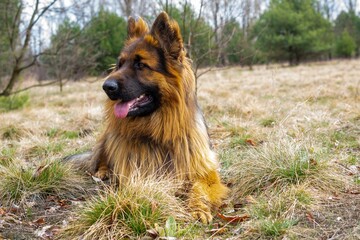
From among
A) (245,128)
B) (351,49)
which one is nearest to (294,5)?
(351,49)

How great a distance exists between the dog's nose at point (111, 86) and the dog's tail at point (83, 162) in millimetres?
1350

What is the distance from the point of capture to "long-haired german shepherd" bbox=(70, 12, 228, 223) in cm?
364

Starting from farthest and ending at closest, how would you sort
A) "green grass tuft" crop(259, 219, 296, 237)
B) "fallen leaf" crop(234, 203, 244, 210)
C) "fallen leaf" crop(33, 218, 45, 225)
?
1. "fallen leaf" crop(234, 203, 244, 210)
2. "fallen leaf" crop(33, 218, 45, 225)
3. "green grass tuft" crop(259, 219, 296, 237)

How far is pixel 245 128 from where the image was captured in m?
6.72

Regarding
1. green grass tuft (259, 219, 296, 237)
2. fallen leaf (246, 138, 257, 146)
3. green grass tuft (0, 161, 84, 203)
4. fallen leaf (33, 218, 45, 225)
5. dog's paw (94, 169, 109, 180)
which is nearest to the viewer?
green grass tuft (259, 219, 296, 237)

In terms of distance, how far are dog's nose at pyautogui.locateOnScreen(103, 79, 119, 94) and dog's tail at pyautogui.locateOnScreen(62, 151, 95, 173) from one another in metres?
1.35

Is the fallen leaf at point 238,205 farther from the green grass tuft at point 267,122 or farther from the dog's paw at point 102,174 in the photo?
the green grass tuft at point 267,122

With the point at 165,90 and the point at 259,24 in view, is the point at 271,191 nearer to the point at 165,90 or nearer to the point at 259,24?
the point at 165,90

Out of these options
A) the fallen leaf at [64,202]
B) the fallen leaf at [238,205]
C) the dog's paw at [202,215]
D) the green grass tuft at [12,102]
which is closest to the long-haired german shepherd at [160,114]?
the fallen leaf at [238,205]

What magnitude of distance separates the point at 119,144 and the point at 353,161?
9.01ft

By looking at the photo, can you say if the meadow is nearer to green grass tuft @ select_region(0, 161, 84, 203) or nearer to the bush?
green grass tuft @ select_region(0, 161, 84, 203)

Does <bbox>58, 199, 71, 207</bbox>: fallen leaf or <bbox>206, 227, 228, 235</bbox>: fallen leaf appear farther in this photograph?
<bbox>58, 199, 71, 207</bbox>: fallen leaf

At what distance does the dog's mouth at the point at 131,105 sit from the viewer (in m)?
3.61

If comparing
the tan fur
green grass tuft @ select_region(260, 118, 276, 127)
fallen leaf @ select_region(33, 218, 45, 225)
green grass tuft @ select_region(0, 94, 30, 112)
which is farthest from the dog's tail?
green grass tuft @ select_region(0, 94, 30, 112)
